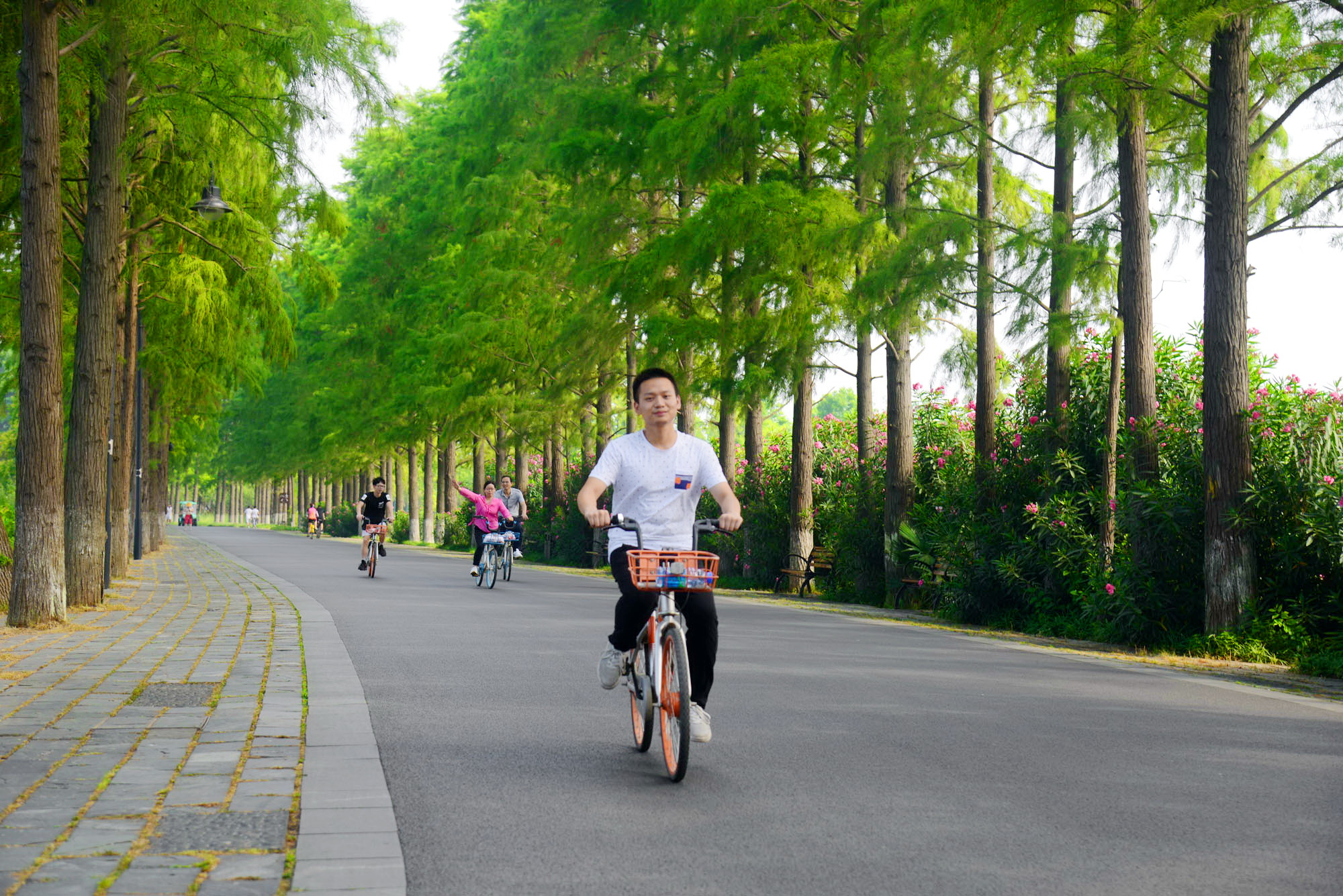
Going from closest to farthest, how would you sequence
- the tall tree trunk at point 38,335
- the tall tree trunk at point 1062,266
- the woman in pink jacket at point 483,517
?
the tall tree trunk at point 38,335 < the tall tree trunk at point 1062,266 < the woman in pink jacket at point 483,517

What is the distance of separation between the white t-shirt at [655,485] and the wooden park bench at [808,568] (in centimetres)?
1443

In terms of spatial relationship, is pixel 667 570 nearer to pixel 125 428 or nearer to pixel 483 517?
pixel 483 517

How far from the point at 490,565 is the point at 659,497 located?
621 inches

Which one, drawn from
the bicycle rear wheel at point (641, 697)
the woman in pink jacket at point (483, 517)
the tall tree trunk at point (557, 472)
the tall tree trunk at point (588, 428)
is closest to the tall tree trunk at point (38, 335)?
the bicycle rear wheel at point (641, 697)

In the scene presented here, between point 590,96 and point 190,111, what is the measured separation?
954 cm

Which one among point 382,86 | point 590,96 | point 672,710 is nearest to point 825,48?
point 590,96

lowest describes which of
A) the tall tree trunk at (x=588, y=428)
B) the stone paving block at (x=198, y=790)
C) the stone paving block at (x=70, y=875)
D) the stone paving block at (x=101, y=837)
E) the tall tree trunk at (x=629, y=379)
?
the stone paving block at (x=198, y=790)

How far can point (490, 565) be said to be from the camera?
22062 mm

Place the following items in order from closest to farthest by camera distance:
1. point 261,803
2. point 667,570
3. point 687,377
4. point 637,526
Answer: point 261,803 → point 667,570 → point 637,526 → point 687,377

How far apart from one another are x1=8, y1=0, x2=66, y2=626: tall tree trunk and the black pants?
859 cm

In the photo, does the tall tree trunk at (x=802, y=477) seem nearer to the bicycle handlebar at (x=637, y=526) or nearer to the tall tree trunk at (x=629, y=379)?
the tall tree trunk at (x=629, y=379)

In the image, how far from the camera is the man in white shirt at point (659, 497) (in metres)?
6.54

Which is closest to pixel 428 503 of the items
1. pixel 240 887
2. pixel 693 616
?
pixel 693 616

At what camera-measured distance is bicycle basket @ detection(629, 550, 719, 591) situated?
20.3 feet
